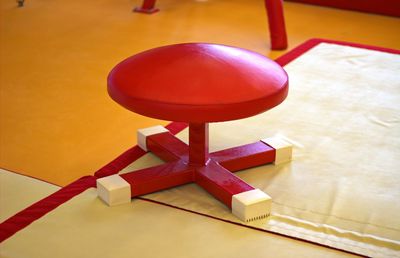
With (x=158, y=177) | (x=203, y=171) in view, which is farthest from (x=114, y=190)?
(x=203, y=171)

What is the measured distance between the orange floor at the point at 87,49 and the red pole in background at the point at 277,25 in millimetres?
84

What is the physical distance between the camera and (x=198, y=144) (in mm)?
1863

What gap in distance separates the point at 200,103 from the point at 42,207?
0.51 meters

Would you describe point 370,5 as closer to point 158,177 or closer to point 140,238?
point 158,177

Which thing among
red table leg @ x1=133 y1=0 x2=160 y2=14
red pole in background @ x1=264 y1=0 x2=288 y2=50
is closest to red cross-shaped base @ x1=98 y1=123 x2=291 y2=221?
red pole in background @ x1=264 y1=0 x2=288 y2=50

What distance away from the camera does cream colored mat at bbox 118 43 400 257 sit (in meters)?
1.69

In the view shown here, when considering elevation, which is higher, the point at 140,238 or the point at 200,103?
the point at 200,103

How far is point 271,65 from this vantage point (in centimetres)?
185

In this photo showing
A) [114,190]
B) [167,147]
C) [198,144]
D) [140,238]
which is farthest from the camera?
[167,147]

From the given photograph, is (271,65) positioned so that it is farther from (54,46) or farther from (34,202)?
(54,46)

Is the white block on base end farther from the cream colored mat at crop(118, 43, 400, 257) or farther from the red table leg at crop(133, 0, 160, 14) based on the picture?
the red table leg at crop(133, 0, 160, 14)

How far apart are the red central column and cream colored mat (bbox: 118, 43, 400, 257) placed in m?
0.08

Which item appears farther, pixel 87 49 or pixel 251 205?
pixel 87 49

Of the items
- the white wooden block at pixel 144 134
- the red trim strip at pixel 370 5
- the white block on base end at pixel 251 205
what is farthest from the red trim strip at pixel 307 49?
the white block on base end at pixel 251 205
